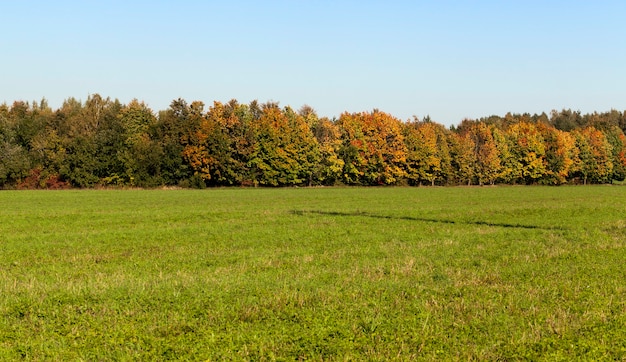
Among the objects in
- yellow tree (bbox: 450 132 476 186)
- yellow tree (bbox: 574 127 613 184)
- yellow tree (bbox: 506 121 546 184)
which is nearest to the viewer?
yellow tree (bbox: 450 132 476 186)

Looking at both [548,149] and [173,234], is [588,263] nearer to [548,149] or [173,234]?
[173,234]

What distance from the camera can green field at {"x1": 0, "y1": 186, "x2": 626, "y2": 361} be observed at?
7293 mm

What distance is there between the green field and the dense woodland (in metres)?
68.2

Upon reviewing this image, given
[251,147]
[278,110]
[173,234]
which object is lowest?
[173,234]

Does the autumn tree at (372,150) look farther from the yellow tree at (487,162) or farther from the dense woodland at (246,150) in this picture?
the yellow tree at (487,162)

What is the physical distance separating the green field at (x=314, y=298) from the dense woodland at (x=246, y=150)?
6818cm

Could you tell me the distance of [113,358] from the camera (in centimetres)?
687

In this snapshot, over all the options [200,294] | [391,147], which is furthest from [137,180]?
[200,294]

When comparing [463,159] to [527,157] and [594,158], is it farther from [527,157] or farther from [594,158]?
[594,158]

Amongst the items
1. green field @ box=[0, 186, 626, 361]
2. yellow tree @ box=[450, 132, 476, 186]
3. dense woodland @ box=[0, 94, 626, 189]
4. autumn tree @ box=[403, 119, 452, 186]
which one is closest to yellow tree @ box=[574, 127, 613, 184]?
dense woodland @ box=[0, 94, 626, 189]

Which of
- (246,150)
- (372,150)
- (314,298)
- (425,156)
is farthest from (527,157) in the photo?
(314,298)

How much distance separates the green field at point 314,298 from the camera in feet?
23.9

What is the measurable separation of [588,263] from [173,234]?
632 inches

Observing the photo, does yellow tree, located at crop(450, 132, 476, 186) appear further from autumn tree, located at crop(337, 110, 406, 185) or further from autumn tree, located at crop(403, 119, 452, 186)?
autumn tree, located at crop(337, 110, 406, 185)
